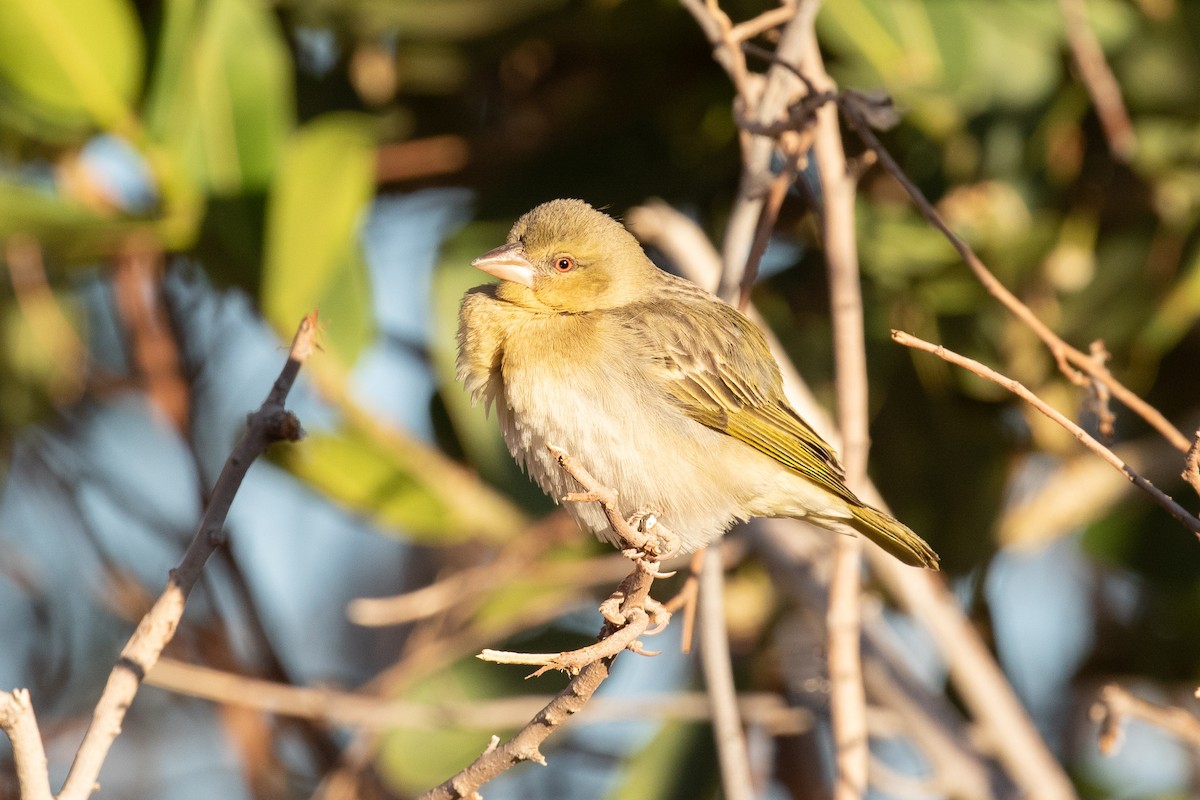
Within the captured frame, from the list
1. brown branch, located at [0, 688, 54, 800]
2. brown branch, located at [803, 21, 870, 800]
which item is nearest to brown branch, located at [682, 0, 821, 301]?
brown branch, located at [803, 21, 870, 800]

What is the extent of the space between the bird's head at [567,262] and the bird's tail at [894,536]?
0.70 m

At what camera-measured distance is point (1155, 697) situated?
14.3 ft

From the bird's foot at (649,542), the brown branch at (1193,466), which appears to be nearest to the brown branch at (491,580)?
the bird's foot at (649,542)

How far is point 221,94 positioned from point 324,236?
50 centimetres

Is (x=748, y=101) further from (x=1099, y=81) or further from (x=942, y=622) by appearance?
(x=942, y=622)

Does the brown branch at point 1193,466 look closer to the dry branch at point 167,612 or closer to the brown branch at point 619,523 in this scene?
the brown branch at point 619,523

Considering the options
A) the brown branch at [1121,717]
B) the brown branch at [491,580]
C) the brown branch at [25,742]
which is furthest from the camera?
the brown branch at [491,580]

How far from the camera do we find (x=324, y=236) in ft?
11.2

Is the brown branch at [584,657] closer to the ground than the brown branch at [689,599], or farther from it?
farther from it

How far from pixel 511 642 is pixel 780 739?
102 cm

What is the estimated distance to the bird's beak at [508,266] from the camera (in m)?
2.92

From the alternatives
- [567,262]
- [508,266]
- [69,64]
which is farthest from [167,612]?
[69,64]

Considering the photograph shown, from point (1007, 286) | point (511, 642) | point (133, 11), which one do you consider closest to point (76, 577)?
point (511, 642)

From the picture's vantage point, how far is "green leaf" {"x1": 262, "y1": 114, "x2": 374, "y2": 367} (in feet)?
11.1
